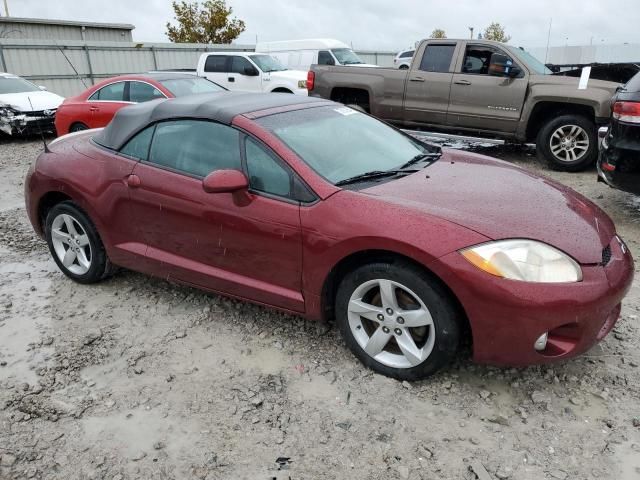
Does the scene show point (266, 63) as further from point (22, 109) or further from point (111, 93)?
point (22, 109)

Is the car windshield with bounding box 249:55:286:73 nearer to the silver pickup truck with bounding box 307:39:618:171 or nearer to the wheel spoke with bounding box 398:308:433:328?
the silver pickup truck with bounding box 307:39:618:171

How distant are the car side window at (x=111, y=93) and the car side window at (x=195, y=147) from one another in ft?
20.6

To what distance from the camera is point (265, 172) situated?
3.07 m

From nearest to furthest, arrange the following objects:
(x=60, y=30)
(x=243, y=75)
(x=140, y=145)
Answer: (x=140, y=145) → (x=243, y=75) → (x=60, y=30)

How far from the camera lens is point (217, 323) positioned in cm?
356

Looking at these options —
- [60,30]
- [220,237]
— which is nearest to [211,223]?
[220,237]

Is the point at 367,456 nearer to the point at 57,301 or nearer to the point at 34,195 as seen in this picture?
the point at 57,301

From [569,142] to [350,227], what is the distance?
5919 millimetres

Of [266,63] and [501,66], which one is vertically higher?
[501,66]

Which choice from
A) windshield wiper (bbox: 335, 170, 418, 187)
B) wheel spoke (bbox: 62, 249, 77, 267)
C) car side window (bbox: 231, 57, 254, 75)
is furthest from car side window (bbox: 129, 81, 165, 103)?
windshield wiper (bbox: 335, 170, 418, 187)

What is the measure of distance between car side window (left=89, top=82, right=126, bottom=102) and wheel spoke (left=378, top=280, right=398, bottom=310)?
25.7ft

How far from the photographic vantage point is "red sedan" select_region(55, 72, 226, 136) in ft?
29.0

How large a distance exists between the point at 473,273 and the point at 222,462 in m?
1.45

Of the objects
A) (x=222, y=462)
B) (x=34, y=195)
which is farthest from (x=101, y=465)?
(x=34, y=195)
